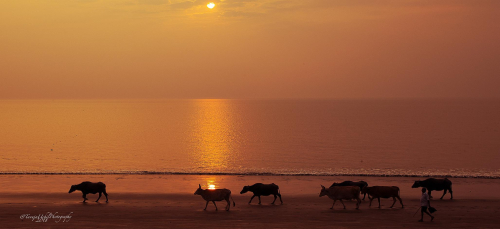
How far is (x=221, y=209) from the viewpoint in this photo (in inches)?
758

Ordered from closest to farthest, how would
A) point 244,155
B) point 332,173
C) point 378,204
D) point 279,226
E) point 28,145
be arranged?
point 279,226 → point 378,204 → point 332,173 → point 244,155 → point 28,145

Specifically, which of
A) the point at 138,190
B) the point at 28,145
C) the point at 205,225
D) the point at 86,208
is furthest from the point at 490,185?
the point at 28,145

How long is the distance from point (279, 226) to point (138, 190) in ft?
38.9

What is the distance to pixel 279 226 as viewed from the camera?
644 inches

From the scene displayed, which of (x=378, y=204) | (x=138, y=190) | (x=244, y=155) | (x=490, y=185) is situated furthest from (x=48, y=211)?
(x=244, y=155)

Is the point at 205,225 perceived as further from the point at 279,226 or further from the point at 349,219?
the point at 349,219

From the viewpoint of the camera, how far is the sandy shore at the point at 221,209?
1677 cm

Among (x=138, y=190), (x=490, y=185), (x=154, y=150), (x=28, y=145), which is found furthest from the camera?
(x=28, y=145)

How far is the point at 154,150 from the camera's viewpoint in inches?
2157

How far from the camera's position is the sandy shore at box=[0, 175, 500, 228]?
16.8 meters

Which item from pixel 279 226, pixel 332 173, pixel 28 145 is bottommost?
→ pixel 279 226

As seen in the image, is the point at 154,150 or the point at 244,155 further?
the point at 154,150

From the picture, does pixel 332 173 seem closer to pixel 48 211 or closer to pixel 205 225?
pixel 205 225

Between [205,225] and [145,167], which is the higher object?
[145,167]
